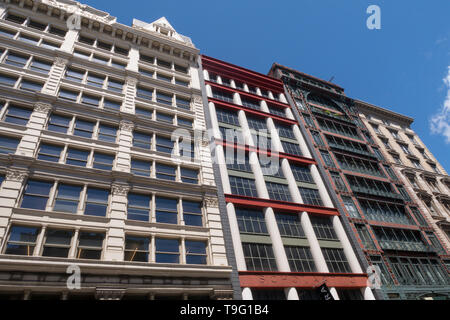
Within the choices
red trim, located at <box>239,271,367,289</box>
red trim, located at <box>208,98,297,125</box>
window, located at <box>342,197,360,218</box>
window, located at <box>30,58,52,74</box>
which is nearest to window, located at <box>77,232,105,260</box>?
red trim, located at <box>239,271,367,289</box>

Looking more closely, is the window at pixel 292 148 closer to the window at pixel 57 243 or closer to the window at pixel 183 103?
the window at pixel 183 103

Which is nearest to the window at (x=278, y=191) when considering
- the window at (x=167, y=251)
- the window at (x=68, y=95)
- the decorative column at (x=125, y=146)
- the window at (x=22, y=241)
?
the window at (x=167, y=251)

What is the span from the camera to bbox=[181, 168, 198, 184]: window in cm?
2136

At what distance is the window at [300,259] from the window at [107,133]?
55.6 feet

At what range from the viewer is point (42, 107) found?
19.5 metres

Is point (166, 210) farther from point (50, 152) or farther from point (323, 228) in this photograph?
point (323, 228)

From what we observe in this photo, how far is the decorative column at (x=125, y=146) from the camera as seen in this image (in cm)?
1911

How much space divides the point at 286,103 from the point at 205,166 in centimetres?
1977

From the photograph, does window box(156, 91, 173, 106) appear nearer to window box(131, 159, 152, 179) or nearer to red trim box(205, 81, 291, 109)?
red trim box(205, 81, 291, 109)

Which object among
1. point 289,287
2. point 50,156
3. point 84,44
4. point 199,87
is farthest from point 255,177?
point 84,44

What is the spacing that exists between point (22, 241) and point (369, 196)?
32833 millimetres

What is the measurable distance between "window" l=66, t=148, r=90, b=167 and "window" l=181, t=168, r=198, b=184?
725 centimetres

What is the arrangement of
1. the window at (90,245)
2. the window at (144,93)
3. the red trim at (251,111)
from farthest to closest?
the red trim at (251,111) < the window at (144,93) < the window at (90,245)

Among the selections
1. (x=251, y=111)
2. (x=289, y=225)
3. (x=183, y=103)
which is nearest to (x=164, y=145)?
(x=183, y=103)
